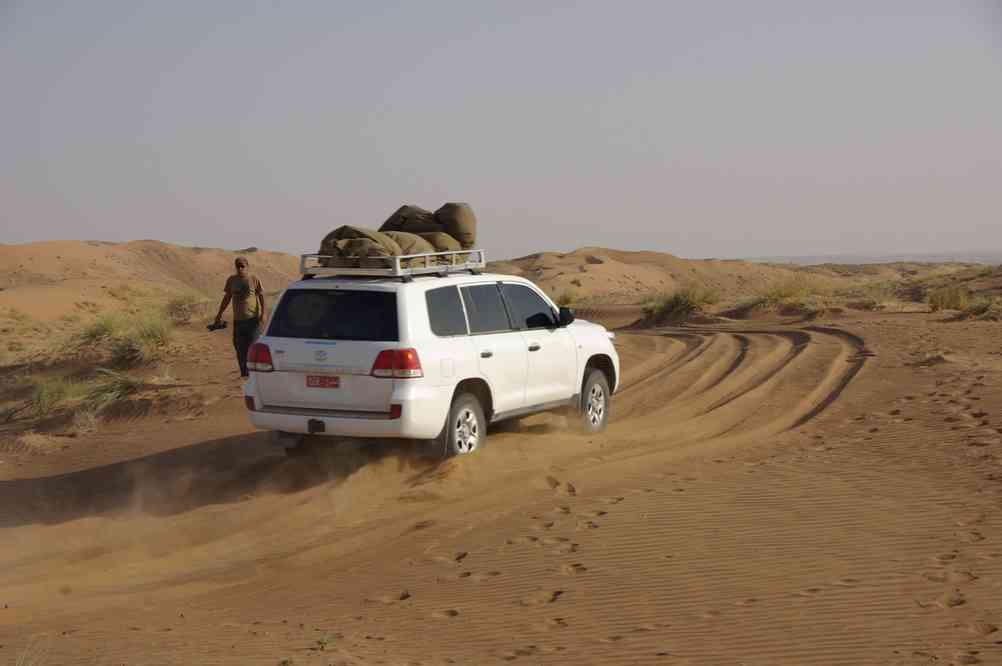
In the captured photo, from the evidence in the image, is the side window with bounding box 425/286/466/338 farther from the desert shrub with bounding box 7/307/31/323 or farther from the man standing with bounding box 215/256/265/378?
the desert shrub with bounding box 7/307/31/323

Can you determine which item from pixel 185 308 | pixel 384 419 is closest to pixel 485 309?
pixel 384 419

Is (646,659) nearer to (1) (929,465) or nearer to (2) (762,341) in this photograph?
(1) (929,465)

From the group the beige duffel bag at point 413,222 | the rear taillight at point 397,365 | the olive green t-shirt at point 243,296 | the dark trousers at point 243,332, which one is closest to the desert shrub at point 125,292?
the dark trousers at point 243,332

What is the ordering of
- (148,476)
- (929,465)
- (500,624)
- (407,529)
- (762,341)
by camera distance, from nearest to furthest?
1. (500,624)
2. (407,529)
3. (929,465)
4. (148,476)
5. (762,341)

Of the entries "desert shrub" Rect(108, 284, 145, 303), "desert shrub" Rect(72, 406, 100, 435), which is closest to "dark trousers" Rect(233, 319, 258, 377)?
"desert shrub" Rect(72, 406, 100, 435)

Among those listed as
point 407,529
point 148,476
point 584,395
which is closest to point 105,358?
point 148,476

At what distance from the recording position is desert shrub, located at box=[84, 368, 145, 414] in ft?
54.3

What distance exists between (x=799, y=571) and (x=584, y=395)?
499cm

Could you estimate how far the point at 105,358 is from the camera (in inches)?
860

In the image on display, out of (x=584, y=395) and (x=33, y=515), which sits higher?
(x=584, y=395)

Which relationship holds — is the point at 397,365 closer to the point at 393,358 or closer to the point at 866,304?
the point at 393,358

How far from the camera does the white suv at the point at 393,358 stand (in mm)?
9578

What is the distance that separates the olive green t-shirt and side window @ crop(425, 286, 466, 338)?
5691 mm

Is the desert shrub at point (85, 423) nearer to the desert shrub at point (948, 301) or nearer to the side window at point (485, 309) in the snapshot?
the side window at point (485, 309)
